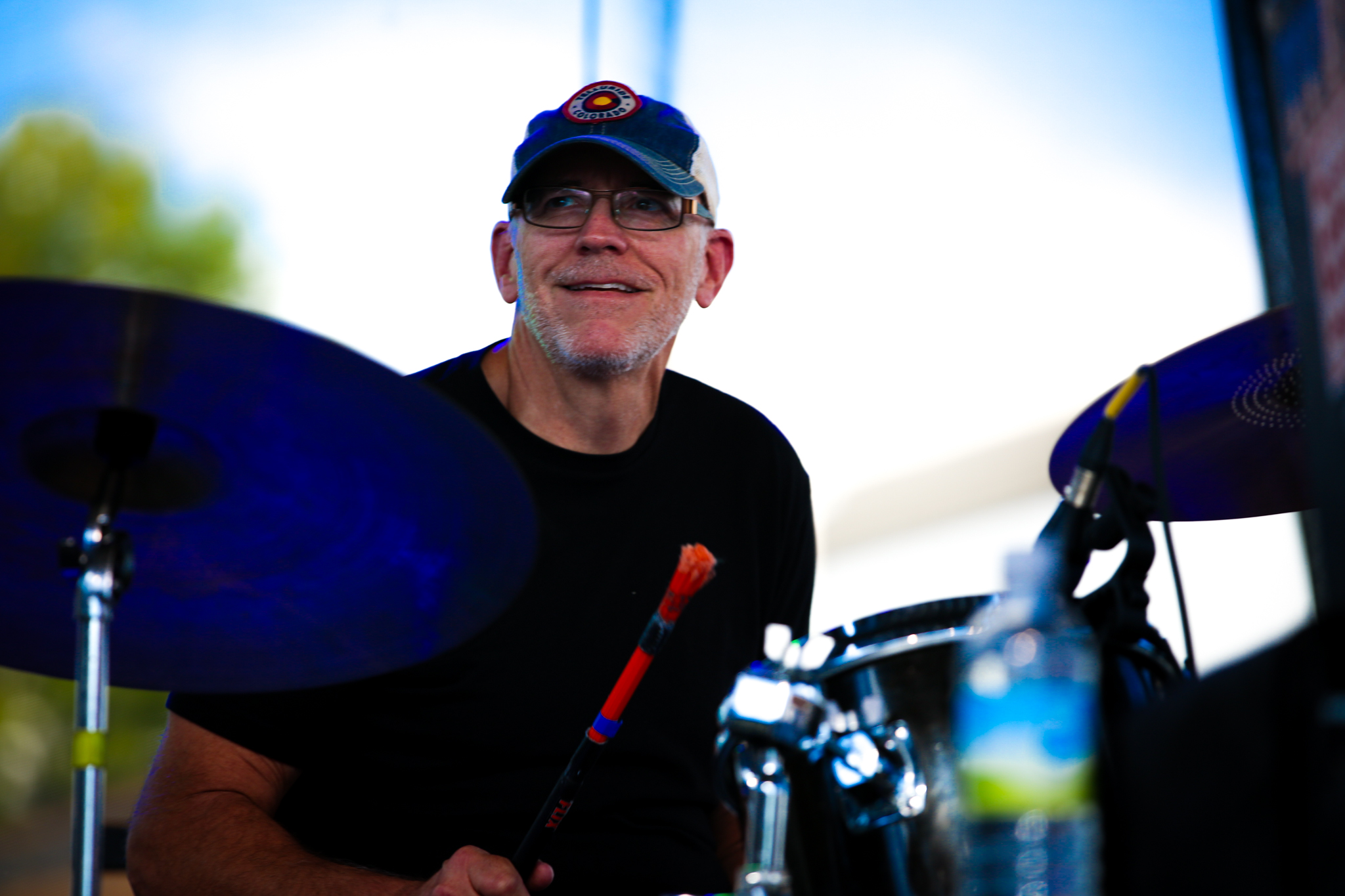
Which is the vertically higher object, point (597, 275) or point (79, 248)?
point (79, 248)

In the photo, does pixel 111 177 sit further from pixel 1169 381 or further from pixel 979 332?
pixel 1169 381

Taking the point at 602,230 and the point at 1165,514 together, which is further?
the point at 602,230

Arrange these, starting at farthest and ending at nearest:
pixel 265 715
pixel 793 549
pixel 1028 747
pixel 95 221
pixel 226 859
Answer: pixel 95 221 < pixel 793 549 < pixel 265 715 < pixel 226 859 < pixel 1028 747

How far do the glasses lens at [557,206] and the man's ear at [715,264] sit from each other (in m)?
0.23

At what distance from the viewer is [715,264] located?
1748mm

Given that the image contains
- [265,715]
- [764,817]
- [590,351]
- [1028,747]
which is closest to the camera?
[1028,747]

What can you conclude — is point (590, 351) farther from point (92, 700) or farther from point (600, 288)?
point (92, 700)

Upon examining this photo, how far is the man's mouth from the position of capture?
5.01 feet

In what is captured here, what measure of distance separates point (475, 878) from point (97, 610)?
14.3 inches

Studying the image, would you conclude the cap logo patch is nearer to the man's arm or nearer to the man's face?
the man's face

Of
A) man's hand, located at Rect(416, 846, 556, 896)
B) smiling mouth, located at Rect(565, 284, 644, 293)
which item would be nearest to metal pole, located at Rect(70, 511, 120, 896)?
man's hand, located at Rect(416, 846, 556, 896)

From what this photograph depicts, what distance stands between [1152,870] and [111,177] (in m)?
3.77

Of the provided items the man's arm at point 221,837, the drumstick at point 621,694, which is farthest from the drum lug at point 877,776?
the man's arm at point 221,837

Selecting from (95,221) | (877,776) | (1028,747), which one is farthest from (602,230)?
(95,221)
